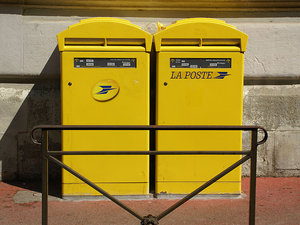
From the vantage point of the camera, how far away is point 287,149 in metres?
A: 5.14

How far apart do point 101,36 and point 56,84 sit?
127cm

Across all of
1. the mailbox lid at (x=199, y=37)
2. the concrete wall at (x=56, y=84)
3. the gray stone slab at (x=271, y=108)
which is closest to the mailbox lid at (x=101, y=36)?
the mailbox lid at (x=199, y=37)

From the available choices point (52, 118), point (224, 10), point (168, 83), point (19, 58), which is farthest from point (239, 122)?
point (19, 58)

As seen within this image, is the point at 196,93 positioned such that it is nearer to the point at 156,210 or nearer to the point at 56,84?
the point at 156,210

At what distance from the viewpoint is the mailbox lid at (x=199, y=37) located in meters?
4.11

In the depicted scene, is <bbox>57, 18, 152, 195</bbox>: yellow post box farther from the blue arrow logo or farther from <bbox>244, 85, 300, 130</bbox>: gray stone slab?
<bbox>244, 85, 300, 130</bbox>: gray stone slab

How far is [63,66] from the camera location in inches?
161

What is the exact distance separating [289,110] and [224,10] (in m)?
1.55

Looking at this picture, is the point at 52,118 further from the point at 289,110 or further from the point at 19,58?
the point at 289,110

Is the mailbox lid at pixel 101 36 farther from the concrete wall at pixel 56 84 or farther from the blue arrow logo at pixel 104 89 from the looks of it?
the concrete wall at pixel 56 84

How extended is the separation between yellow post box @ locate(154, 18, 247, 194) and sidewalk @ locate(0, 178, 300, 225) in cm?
28

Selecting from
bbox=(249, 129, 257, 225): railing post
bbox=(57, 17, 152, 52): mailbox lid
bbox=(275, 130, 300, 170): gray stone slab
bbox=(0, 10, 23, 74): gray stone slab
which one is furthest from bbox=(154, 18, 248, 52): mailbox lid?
bbox=(0, 10, 23, 74): gray stone slab

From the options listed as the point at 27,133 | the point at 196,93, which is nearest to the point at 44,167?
the point at 196,93

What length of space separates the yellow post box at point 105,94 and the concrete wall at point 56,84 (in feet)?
3.22
